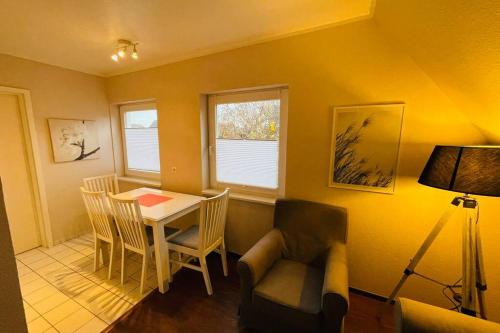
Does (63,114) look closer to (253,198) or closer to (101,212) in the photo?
(101,212)

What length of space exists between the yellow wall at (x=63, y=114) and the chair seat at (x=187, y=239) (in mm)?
1934

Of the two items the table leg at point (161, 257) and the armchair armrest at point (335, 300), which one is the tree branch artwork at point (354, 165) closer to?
the armchair armrest at point (335, 300)

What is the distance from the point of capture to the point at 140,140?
3.15 metres

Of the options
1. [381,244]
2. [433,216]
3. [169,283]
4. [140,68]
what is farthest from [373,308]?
[140,68]

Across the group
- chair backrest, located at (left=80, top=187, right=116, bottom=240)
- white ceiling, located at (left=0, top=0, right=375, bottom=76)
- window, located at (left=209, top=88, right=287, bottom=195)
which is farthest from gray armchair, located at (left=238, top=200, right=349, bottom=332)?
white ceiling, located at (left=0, top=0, right=375, bottom=76)

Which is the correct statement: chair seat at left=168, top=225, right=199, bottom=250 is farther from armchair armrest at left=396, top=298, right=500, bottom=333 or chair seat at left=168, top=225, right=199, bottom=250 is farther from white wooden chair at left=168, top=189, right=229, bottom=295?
armchair armrest at left=396, top=298, right=500, bottom=333

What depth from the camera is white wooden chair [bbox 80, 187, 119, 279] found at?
192cm

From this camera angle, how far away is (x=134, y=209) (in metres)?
1.74

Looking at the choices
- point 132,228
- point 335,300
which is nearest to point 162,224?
point 132,228

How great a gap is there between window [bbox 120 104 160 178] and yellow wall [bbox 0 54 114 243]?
25 centimetres

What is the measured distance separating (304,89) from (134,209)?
5.97 feet

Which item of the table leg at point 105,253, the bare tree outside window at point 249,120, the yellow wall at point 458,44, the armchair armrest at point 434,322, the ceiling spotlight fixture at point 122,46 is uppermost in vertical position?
the ceiling spotlight fixture at point 122,46

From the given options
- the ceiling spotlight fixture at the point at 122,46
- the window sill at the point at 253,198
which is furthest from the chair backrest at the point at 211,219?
the ceiling spotlight fixture at the point at 122,46

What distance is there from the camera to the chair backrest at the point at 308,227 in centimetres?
172
